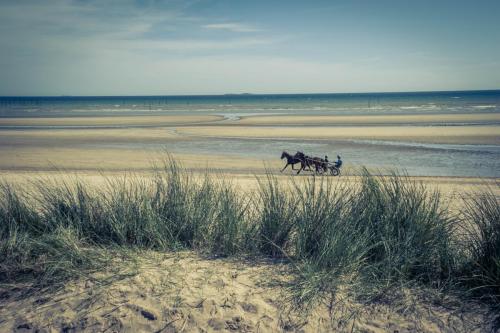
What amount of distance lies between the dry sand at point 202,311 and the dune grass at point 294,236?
0.23 m

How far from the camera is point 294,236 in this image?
477 cm

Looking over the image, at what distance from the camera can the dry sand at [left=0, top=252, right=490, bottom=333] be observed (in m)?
3.58

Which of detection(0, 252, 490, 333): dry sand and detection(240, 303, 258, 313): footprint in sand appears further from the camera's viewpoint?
detection(240, 303, 258, 313): footprint in sand

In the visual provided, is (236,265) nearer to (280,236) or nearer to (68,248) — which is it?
(280,236)

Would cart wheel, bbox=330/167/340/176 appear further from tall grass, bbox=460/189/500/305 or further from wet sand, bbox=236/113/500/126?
wet sand, bbox=236/113/500/126

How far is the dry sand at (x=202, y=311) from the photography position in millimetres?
3580

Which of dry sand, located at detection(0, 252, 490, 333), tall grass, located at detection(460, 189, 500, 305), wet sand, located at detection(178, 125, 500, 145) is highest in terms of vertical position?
Answer: wet sand, located at detection(178, 125, 500, 145)

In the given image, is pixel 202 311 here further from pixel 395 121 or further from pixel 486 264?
pixel 395 121

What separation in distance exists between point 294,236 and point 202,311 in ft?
5.29

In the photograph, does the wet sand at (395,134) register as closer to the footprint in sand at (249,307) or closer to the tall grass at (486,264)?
the tall grass at (486,264)

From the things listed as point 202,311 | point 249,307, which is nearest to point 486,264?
point 249,307

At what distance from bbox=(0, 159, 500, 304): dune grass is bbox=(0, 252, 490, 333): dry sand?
0.23 meters

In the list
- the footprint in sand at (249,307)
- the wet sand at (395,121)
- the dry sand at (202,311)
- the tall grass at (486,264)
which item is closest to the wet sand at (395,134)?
the wet sand at (395,121)

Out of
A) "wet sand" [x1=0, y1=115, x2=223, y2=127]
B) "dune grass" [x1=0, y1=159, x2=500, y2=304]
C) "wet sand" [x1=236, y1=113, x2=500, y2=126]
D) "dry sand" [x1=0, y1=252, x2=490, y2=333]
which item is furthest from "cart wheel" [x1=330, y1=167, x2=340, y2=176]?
"wet sand" [x1=0, y1=115, x2=223, y2=127]
